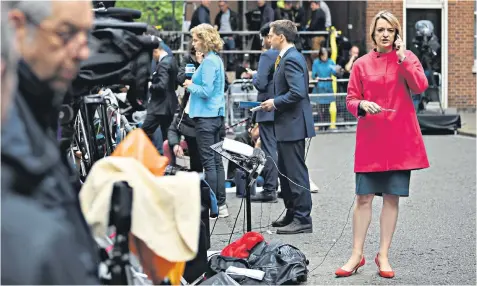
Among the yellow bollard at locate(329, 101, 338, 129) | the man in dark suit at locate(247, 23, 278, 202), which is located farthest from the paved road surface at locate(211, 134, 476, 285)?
the yellow bollard at locate(329, 101, 338, 129)

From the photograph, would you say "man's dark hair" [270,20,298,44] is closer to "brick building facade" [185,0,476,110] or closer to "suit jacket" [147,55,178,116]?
"suit jacket" [147,55,178,116]

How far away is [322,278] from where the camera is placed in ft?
22.3

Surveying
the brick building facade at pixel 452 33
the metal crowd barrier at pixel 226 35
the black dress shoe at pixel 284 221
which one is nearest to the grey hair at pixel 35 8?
the black dress shoe at pixel 284 221

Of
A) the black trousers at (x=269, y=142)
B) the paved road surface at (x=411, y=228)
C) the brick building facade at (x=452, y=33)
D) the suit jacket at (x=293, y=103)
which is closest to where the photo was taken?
the paved road surface at (x=411, y=228)

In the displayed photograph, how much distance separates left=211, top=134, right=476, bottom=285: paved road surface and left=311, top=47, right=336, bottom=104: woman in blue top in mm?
5591

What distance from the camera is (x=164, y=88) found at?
413 inches

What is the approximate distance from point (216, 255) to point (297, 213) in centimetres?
226

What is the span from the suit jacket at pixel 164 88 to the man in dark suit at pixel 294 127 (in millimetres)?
1982

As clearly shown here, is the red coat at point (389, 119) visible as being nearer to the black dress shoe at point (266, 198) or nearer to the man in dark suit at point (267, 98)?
the man in dark suit at point (267, 98)

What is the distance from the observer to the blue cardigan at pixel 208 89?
922 cm

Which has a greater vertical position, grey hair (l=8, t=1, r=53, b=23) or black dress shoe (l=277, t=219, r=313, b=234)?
grey hair (l=8, t=1, r=53, b=23)

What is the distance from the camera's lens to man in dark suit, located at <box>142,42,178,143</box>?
1035cm

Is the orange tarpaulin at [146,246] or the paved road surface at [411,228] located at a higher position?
the orange tarpaulin at [146,246]

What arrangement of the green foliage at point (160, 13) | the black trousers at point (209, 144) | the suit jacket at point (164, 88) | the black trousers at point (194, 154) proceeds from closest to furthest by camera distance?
the black trousers at point (209, 144) < the black trousers at point (194, 154) < the suit jacket at point (164, 88) < the green foliage at point (160, 13)
